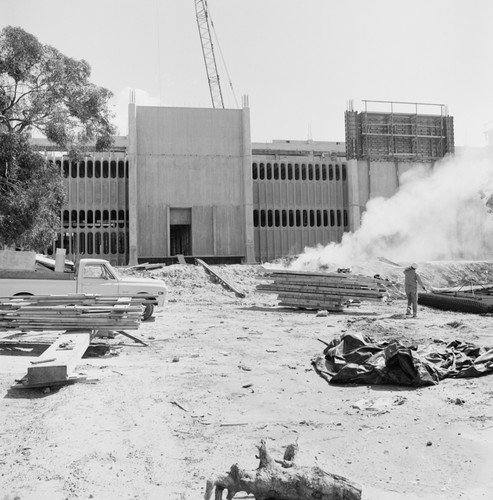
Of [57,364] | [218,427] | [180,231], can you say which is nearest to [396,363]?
[218,427]

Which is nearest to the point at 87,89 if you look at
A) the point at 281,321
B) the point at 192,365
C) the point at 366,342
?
the point at 281,321

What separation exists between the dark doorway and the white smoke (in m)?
9.87

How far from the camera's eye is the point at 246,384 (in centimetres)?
717

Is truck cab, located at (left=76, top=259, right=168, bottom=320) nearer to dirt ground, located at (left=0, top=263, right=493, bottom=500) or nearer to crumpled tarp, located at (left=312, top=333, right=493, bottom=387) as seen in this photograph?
dirt ground, located at (left=0, top=263, right=493, bottom=500)

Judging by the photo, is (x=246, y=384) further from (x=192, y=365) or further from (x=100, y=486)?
(x=100, y=486)

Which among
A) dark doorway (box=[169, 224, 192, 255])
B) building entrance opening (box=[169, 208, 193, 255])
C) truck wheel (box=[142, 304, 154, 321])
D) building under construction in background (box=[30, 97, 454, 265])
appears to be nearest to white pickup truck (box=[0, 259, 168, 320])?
truck wheel (box=[142, 304, 154, 321])

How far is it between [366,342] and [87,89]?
12.4m

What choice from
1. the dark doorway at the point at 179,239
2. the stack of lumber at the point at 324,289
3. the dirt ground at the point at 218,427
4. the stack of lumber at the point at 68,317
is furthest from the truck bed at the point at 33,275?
the dark doorway at the point at 179,239

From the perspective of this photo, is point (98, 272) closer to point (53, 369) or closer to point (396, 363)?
point (53, 369)

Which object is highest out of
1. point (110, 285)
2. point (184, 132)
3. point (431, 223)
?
point (184, 132)

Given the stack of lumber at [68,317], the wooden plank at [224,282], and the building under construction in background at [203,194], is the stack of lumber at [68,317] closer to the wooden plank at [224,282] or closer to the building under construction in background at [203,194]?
the wooden plank at [224,282]

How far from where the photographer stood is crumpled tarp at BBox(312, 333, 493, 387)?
7.00m

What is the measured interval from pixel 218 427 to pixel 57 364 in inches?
105

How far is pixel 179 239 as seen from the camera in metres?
41.0
